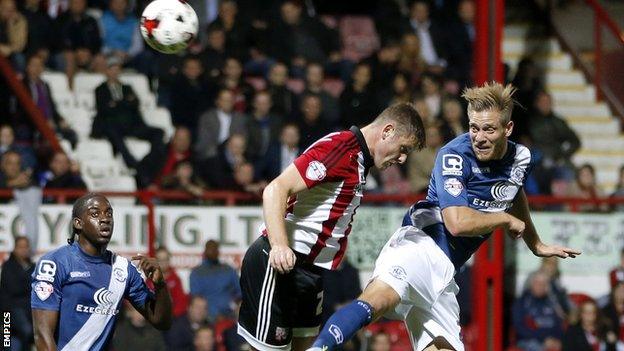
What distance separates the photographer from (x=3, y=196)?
454 inches

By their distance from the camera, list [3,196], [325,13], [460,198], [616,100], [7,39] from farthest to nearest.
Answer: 1. [325,13]
2. [616,100]
3. [7,39]
4. [3,196]
5. [460,198]

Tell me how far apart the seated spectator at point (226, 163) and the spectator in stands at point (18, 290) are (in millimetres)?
1946

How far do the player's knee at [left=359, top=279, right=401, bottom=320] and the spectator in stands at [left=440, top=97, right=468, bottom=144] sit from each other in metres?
6.26

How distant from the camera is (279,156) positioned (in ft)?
41.5

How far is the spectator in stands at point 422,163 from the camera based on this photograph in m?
12.8

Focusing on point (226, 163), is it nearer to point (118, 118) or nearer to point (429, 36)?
point (118, 118)

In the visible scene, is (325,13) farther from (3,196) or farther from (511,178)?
(511,178)

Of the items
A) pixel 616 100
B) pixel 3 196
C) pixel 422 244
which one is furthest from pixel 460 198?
pixel 616 100

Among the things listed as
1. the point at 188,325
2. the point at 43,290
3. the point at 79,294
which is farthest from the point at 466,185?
the point at 188,325

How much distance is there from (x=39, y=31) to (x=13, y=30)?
27cm

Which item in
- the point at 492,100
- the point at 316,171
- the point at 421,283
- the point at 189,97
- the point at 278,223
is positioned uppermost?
the point at 492,100

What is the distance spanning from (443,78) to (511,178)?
7091 millimetres

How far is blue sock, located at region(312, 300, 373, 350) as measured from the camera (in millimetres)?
6770

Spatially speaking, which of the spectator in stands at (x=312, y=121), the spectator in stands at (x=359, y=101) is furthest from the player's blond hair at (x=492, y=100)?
the spectator in stands at (x=359, y=101)
